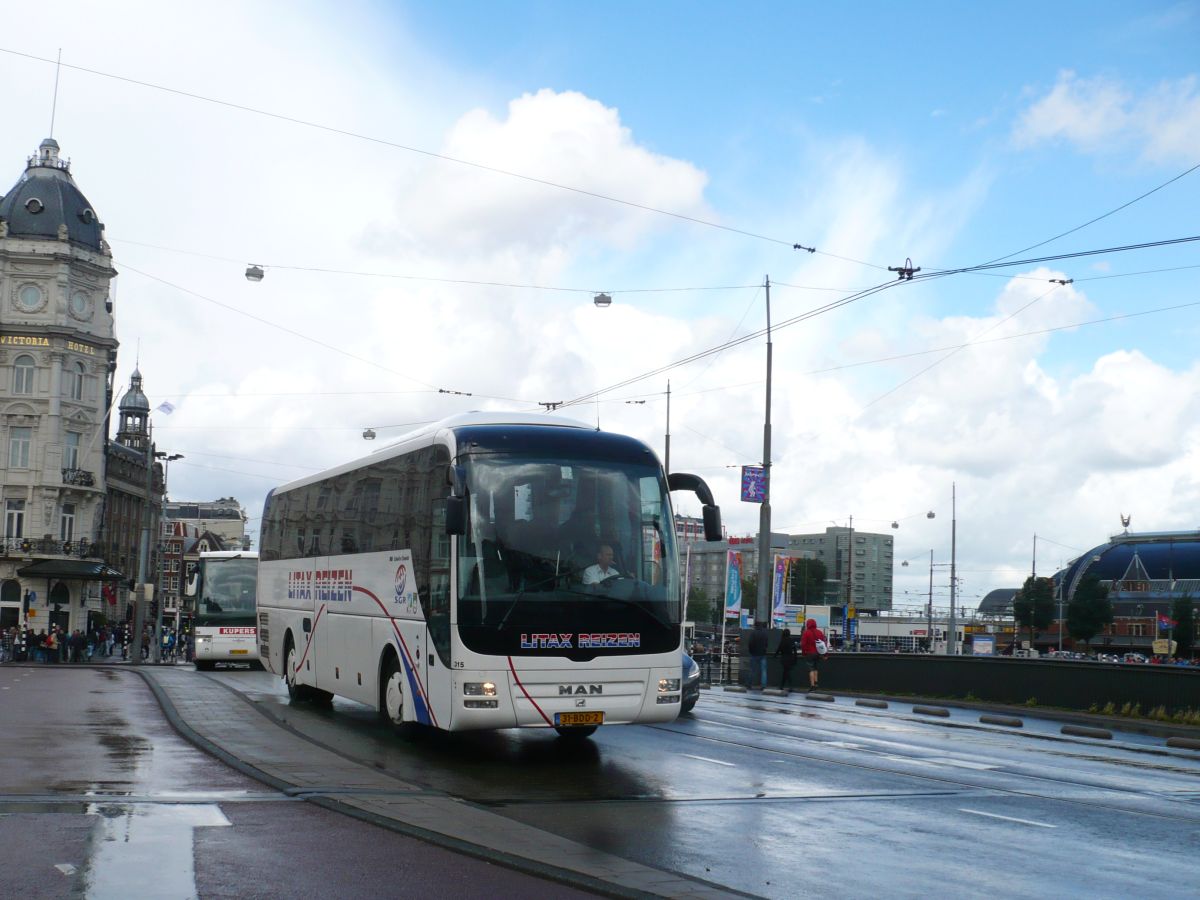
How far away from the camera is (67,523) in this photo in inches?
2849

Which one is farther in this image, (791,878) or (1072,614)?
(1072,614)

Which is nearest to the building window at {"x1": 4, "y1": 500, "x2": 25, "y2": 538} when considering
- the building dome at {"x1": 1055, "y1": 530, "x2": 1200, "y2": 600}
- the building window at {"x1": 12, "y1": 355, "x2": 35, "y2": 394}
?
the building window at {"x1": 12, "y1": 355, "x2": 35, "y2": 394}

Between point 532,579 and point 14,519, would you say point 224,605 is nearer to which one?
point 532,579

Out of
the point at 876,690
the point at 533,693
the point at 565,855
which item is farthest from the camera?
the point at 876,690

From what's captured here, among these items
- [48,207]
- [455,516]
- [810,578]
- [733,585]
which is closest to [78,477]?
[48,207]

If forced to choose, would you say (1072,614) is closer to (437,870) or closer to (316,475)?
(316,475)

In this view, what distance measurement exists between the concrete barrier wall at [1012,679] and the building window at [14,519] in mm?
49553

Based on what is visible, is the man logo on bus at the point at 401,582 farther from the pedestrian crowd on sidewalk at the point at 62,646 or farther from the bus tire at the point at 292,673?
the pedestrian crowd on sidewalk at the point at 62,646

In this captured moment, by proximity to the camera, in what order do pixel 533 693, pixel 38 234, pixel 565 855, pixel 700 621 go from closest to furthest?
pixel 565 855
pixel 533 693
pixel 38 234
pixel 700 621

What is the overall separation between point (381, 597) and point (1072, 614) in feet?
385

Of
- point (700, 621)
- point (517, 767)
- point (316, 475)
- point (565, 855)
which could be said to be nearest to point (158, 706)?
point (316, 475)

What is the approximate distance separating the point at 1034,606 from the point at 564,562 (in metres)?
113

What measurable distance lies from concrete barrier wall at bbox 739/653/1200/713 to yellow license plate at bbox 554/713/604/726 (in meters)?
14.5

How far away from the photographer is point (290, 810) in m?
9.98
